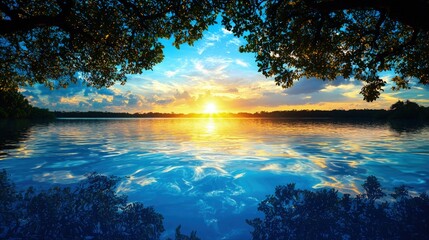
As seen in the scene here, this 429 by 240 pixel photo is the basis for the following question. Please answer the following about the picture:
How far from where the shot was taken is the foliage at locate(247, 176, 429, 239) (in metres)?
6.18

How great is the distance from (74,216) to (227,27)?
1026 cm

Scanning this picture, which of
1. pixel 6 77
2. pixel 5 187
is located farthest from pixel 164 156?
pixel 6 77

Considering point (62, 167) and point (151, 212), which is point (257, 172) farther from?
point (62, 167)

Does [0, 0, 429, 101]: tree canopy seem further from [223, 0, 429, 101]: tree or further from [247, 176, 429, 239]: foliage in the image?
[247, 176, 429, 239]: foliage

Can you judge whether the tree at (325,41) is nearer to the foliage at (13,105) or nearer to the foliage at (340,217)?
the foliage at (340,217)

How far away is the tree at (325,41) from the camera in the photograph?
442 inches

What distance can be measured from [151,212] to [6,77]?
19.4 meters

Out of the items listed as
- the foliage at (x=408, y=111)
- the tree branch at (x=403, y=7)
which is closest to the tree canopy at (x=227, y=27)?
the tree branch at (x=403, y=7)

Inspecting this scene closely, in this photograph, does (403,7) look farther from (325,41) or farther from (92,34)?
(92,34)

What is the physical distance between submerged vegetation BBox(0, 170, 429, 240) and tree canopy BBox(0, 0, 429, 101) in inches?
278

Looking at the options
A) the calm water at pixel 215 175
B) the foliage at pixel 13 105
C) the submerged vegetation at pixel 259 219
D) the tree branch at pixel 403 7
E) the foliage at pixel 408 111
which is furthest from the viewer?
the foliage at pixel 408 111

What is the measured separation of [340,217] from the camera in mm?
6977

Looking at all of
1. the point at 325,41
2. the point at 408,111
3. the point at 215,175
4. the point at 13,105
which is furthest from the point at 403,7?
the point at 408,111

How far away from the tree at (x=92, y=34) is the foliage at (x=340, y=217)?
9.84 meters
